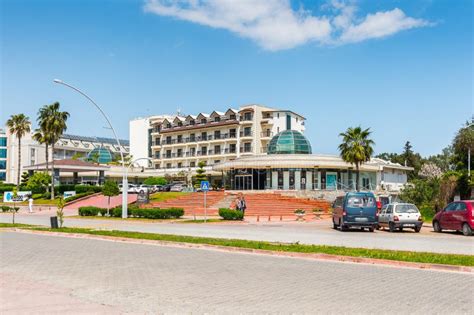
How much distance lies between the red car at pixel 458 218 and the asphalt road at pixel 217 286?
454 inches

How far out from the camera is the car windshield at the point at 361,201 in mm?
24328

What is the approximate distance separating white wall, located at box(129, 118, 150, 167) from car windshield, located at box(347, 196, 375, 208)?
272ft

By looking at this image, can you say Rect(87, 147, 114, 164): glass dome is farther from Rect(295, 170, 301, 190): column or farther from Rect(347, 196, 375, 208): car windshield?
Rect(347, 196, 375, 208): car windshield

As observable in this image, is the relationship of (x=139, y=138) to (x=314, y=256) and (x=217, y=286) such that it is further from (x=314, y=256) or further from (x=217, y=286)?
(x=217, y=286)

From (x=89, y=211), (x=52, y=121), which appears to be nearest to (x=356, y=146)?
(x=89, y=211)

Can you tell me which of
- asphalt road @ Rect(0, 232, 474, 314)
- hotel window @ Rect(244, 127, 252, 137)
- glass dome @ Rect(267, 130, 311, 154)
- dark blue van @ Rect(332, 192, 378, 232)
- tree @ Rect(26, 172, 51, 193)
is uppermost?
hotel window @ Rect(244, 127, 252, 137)

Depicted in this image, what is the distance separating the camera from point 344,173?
6141 centimetres

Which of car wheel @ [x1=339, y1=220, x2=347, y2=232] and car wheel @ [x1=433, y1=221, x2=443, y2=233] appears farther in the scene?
car wheel @ [x1=339, y1=220, x2=347, y2=232]

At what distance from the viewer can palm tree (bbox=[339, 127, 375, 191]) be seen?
53.2 m

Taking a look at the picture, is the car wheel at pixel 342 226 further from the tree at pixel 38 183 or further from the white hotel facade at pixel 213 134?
the white hotel facade at pixel 213 134

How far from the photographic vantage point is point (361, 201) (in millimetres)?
24438

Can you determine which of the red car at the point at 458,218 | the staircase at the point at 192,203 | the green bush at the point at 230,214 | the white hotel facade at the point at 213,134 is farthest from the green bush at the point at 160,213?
the white hotel facade at the point at 213,134

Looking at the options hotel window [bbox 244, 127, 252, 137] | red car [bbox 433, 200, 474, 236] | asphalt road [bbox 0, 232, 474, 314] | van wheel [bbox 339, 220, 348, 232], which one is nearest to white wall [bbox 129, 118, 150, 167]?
hotel window [bbox 244, 127, 252, 137]

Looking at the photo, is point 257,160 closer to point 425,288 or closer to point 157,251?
point 157,251
